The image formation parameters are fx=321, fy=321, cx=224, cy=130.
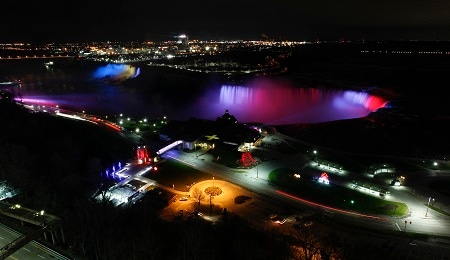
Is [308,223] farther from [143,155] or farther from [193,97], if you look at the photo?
[193,97]

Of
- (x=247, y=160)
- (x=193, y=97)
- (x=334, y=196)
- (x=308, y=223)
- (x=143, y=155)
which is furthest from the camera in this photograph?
(x=193, y=97)

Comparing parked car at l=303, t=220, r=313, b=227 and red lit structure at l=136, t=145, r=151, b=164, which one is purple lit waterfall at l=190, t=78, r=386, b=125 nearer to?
red lit structure at l=136, t=145, r=151, b=164

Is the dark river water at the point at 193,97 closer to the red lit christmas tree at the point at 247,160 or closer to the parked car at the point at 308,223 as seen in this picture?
the red lit christmas tree at the point at 247,160

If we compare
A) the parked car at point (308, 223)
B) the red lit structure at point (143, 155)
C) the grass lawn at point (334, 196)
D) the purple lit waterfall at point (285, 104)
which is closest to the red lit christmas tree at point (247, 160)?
the grass lawn at point (334, 196)

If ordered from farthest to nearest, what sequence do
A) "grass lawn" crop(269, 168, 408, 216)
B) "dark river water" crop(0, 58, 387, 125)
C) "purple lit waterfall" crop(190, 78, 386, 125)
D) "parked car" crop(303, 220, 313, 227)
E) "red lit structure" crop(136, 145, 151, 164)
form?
"dark river water" crop(0, 58, 387, 125), "purple lit waterfall" crop(190, 78, 386, 125), "red lit structure" crop(136, 145, 151, 164), "grass lawn" crop(269, 168, 408, 216), "parked car" crop(303, 220, 313, 227)

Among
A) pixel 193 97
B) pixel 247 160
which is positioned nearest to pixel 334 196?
pixel 247 160

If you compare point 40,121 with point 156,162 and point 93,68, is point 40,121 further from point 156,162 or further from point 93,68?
point 93,68

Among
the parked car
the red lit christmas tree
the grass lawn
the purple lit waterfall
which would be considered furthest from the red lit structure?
the purple lit waterfall

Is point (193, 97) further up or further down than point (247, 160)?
further down

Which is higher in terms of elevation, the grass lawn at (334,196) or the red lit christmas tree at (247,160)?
the red lit christmas tree at (247,160)
